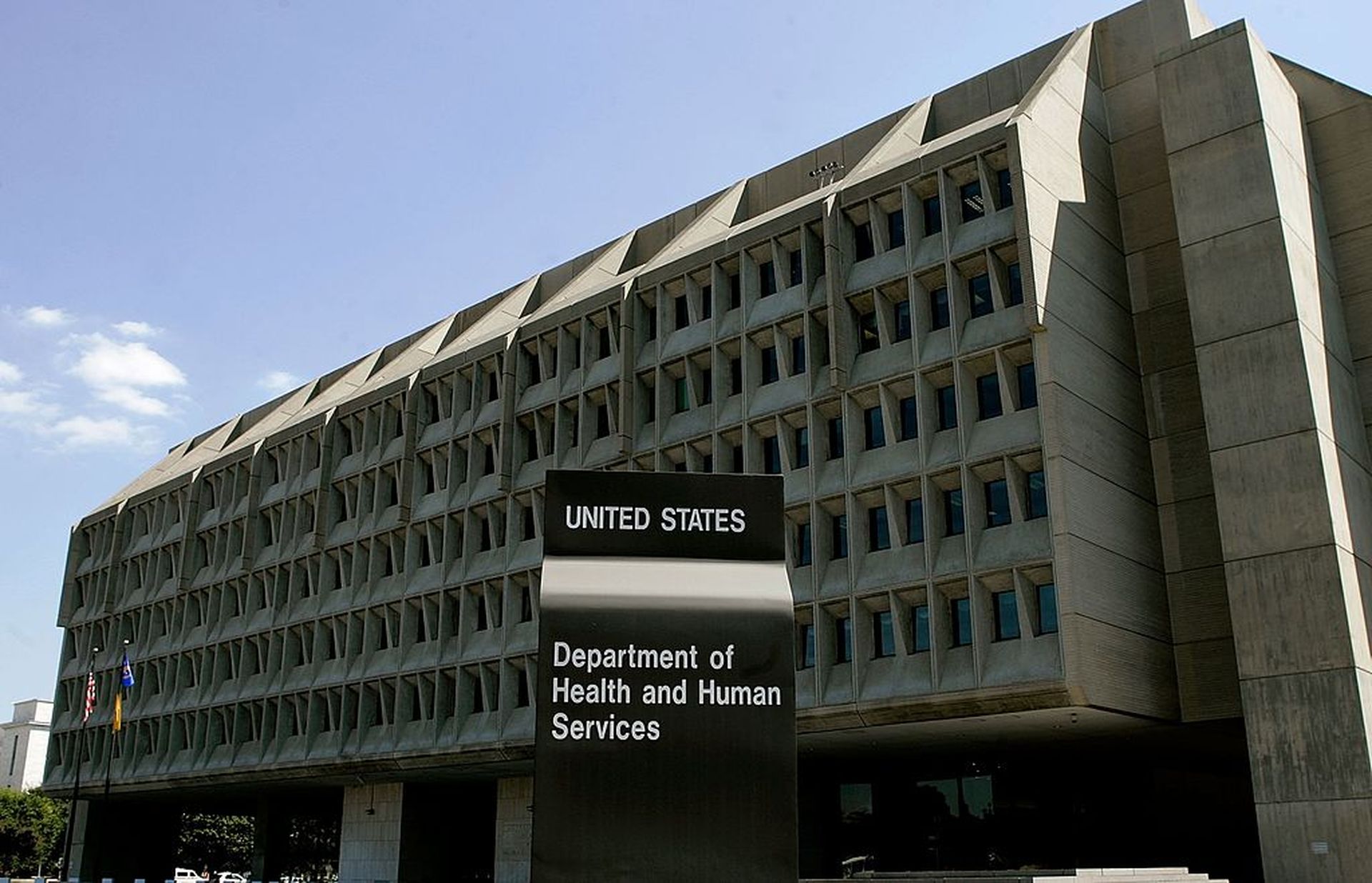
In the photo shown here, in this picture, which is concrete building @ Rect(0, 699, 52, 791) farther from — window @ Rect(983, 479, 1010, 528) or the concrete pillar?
window @ Rect(983, 479, 1010, 528)

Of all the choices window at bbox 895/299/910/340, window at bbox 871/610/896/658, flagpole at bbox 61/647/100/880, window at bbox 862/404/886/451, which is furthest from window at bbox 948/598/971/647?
flagpole at bbox 61/647/100/880

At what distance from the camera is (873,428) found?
35875 mm

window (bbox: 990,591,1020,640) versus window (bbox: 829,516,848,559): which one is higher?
window (bbox: 829,516,848,559)

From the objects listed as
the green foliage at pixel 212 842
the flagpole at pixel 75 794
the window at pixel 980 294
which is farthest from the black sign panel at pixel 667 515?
the green foliage at pixel 212 842

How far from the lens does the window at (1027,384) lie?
32281 millimetres

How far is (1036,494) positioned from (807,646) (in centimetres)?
795

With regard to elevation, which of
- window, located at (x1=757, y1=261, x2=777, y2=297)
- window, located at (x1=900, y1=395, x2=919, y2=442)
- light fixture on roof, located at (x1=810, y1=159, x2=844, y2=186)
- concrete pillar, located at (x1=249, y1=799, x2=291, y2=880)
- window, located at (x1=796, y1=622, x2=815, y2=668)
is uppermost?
light fixture on roof, located at (x1=810, y1=159, x2=844, y2=186)

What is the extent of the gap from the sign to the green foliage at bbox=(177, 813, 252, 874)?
334ft

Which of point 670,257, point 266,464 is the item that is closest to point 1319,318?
point 670,257

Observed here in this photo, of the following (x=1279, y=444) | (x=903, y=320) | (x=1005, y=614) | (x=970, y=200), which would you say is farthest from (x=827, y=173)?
(x=1279, y=444)

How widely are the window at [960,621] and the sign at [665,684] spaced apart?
2745 centimetres

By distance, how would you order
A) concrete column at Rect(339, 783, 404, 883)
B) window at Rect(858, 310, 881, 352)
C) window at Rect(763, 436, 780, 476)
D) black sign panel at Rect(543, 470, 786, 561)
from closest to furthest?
black sign panel at Rect(543, 470, 786, 561), window at Rect(858, 310, 881, 352), window at Rect(763, 436, 780, 476), concrete column at Rect(339, 783, 404, 883)

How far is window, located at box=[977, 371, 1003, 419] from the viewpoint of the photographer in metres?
33.1

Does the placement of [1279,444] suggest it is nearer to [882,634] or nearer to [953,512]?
[953,512]
